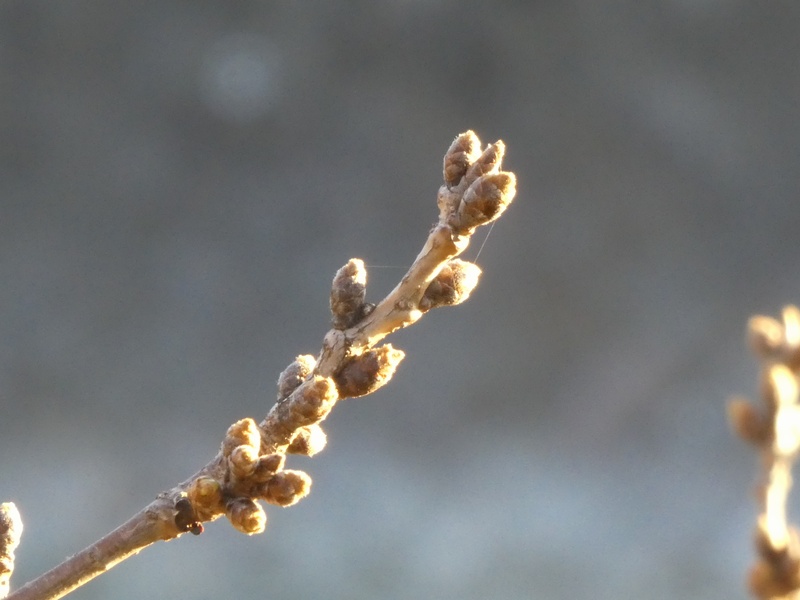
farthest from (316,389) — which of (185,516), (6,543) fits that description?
(6,543)

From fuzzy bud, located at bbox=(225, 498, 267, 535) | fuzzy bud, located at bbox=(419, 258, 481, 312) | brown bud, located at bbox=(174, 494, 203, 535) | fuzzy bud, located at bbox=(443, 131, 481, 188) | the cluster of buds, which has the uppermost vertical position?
fuzzy bud, located at bbox=(443, 131, 481, 188)

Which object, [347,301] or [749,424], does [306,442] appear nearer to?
[347,301]

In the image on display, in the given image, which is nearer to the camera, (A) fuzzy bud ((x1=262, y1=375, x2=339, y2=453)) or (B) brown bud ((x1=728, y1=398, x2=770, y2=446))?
(B) brown bud ((x1=728, y1=398, x2=770, y2=446))

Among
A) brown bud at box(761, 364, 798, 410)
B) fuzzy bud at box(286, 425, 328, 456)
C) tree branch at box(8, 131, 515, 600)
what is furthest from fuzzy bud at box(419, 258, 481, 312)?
brown bud at box(761, 364, 798, 410)

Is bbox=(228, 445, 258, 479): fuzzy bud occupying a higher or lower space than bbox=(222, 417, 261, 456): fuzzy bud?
lower

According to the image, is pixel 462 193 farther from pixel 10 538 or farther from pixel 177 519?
pixel 10 538

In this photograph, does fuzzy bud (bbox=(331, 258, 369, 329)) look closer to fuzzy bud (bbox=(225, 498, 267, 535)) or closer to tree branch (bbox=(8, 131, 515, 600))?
tree branch (bbox=(8, 131, 515, 600))
